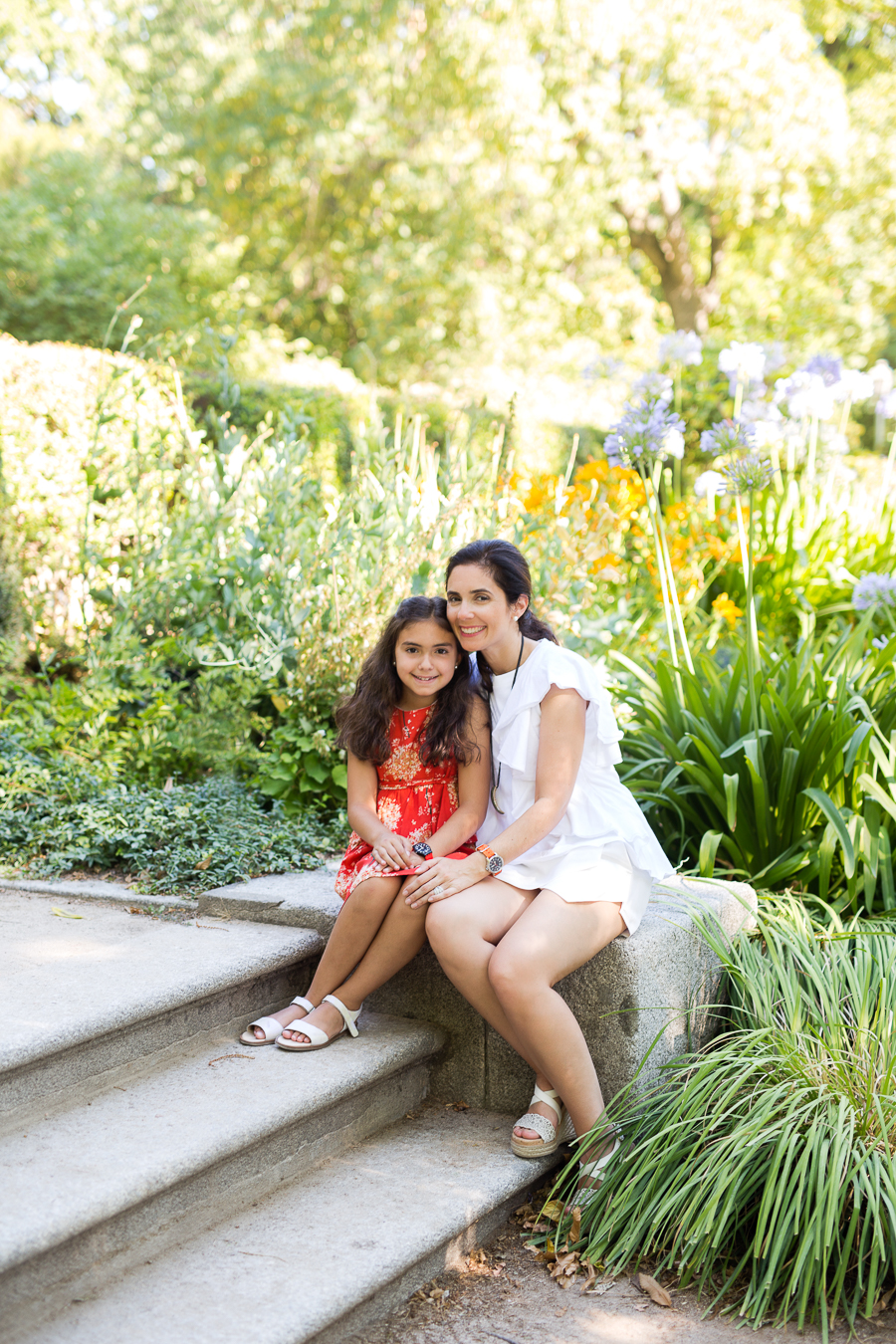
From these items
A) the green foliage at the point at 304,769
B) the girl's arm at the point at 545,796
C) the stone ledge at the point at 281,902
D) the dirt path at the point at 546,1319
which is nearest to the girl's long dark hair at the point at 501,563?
the girl's arm at the point at 545,796

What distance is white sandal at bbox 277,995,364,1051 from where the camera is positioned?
273cm

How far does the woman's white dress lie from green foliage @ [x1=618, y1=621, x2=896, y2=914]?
78 cm

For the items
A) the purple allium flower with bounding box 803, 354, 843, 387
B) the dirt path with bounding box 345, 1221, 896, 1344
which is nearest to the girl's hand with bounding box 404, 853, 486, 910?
the dirt path with bounding box 345, 1221, 896, 1344

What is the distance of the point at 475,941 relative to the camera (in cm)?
263

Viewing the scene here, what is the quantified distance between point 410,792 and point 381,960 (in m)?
0.46

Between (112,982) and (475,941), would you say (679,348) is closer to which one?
(475,941)

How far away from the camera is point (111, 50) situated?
56.4 ft

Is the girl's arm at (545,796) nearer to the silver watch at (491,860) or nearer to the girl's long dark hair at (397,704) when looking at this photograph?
the silver watch at (491,860)

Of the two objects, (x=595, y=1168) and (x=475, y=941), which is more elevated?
(x=475, y=941)

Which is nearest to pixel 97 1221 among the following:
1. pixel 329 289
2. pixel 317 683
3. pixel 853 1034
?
pixel 853 1034

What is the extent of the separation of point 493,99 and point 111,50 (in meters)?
8.14

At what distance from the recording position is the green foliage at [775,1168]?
2219 mm

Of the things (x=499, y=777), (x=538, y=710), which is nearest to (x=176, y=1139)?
(x=499, y=777)

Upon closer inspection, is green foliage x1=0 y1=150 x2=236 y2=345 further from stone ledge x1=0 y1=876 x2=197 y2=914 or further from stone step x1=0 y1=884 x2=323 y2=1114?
stone step x1=0 y1=884 x2=323 y2=1114
